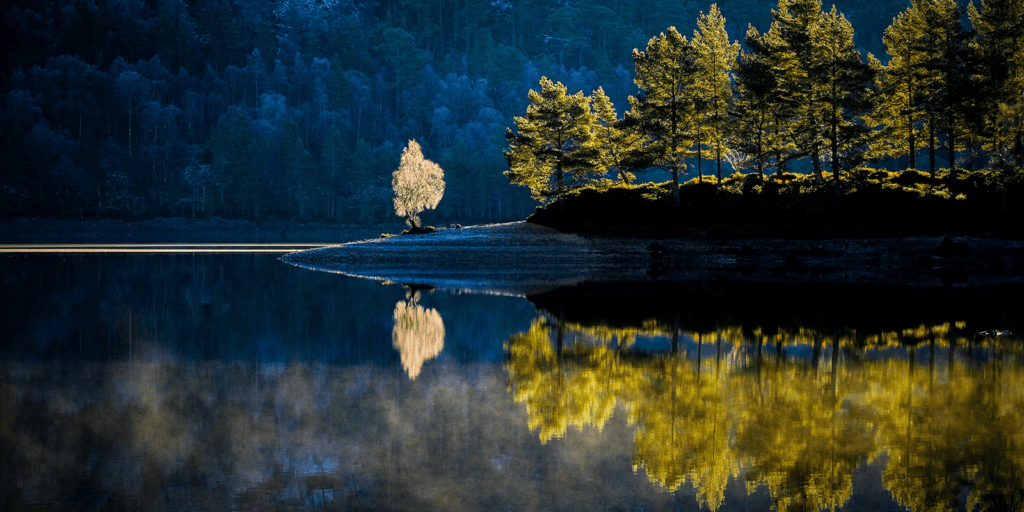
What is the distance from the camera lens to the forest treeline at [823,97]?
52.2 m

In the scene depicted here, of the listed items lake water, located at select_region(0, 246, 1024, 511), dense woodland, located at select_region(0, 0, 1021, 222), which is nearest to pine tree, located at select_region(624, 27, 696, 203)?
lake water, located at select_region(0, 246, 1024, 511)

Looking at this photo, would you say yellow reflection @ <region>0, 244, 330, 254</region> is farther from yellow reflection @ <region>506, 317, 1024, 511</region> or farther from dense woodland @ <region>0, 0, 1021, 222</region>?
yellow reflection @ <region>506, 317, 1024, 511</region>

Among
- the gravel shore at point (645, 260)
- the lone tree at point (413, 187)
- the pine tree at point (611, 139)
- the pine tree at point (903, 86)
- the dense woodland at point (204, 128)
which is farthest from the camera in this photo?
the dense woodland at point (204, 128)

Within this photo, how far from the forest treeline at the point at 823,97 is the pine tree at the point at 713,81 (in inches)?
4.0

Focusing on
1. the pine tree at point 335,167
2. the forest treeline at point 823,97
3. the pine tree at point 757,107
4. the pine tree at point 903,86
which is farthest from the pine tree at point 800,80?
the pine tree at point 335,167

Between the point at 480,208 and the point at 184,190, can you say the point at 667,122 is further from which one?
the point at 184,190

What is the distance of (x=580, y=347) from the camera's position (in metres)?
18.7

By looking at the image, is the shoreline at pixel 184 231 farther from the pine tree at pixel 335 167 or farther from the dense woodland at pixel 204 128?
the pine tree at pixel 335 167

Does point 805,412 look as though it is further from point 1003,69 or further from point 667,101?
point 1003,69

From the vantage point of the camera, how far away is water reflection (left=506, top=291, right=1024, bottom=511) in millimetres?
9078

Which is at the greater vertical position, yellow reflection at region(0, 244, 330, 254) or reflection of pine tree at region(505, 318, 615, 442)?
yellow reflection at region(0, 244, 330, 254)

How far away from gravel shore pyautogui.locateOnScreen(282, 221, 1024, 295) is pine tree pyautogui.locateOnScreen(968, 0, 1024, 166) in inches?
421

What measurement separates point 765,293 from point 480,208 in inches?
4956

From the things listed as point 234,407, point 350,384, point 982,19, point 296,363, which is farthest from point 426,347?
point 982,19
